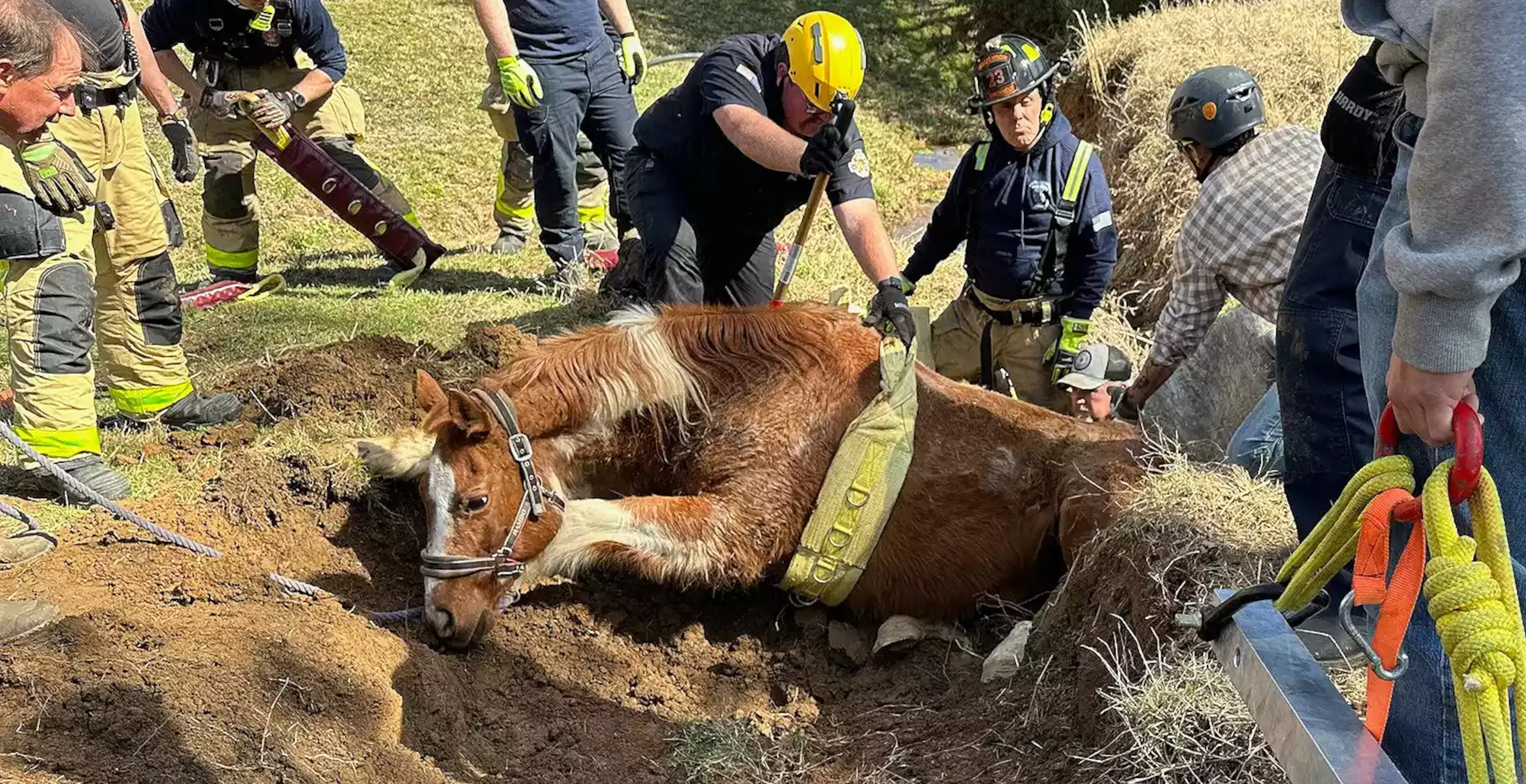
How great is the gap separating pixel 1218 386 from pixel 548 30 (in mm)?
5034

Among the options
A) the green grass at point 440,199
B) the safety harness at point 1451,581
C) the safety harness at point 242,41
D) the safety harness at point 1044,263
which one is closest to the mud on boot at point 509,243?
the green grass at point 440,199

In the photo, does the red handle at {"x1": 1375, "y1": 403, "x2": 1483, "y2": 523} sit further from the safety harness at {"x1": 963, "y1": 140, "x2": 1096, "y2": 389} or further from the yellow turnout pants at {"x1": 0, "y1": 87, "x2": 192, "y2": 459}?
the yellow turnout pants at {"x1": 0, "y1": 87, "x2": 192, "y2": 459}

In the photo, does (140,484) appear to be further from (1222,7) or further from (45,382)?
(1222,7)

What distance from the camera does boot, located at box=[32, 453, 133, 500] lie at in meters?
4.66

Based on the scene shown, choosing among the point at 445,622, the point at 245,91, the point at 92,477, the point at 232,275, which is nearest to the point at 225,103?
the point at 245,91

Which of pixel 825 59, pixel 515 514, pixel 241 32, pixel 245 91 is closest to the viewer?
pixel 515 514

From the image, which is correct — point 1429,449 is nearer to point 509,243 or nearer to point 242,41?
point 242,41

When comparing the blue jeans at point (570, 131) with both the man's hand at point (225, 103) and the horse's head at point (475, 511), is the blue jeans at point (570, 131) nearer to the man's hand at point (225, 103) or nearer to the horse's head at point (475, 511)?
the man's hand at point (225, 103)

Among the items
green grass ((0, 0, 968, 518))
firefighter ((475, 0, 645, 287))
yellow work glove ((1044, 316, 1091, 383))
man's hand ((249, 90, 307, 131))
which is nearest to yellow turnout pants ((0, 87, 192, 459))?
green grass ((0, 0, 968, 518))

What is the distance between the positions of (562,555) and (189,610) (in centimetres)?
127

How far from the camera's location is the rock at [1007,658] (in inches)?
163

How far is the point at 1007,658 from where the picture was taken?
416 cm

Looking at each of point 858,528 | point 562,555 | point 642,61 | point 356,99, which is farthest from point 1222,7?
point 562,555

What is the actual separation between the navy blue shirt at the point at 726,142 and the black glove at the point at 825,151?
40cm
